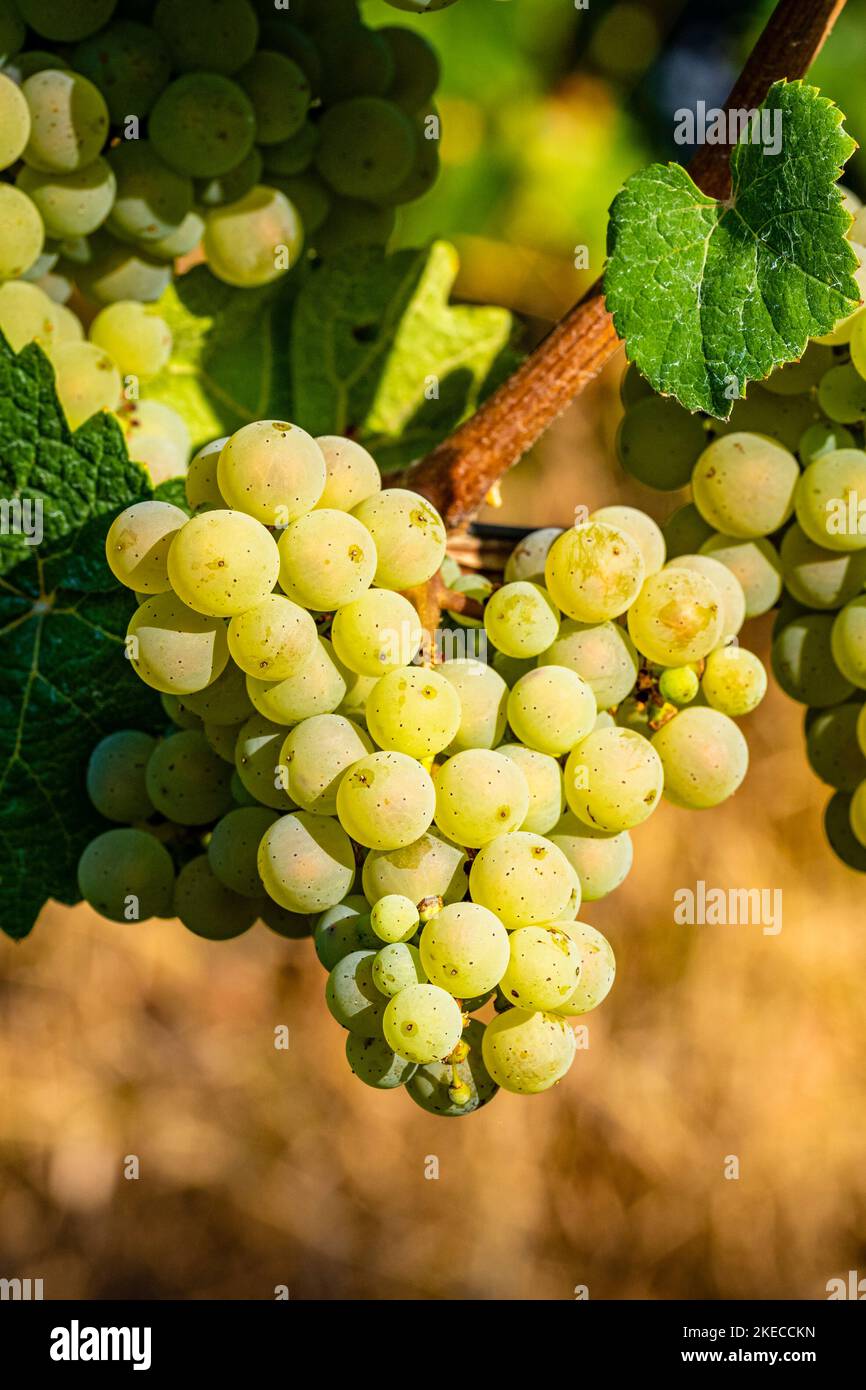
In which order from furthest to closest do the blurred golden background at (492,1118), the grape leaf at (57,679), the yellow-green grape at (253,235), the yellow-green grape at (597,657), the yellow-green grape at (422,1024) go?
the blurred golden background at (492,1118) < the yellow-green grape at (253,235) < the grape leaf at (57,679) < the yellow-green grape at (597,657) < the yellow-green grape at (422,1024)

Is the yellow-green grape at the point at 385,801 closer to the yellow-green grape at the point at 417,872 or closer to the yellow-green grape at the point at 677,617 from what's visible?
the yellow-green grape at the point at 417,872

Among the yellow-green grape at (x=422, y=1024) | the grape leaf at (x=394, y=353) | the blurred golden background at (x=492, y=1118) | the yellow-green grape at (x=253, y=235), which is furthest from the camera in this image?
the blurred golden background at (x=492, y=1118)

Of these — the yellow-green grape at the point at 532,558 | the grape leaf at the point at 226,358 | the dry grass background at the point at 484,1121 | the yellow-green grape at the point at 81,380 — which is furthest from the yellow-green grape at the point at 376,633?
the dry grass background at the point at 484,1121

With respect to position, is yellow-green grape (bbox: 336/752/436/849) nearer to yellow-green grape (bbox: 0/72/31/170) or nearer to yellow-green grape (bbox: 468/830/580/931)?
yellow-green grape (bbox: 468/830/580/931)

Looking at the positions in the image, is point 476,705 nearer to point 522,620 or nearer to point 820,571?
point 522,620

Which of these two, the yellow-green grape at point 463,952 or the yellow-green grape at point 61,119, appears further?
the yellow-green grape at point 61,119

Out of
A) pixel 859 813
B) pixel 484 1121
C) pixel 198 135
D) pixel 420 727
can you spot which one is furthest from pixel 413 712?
pixel 484 1121
